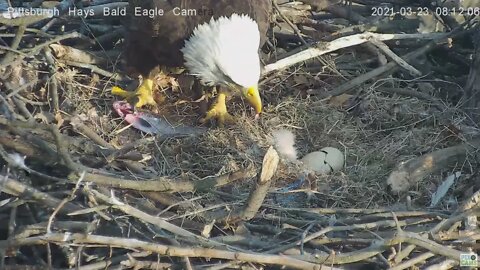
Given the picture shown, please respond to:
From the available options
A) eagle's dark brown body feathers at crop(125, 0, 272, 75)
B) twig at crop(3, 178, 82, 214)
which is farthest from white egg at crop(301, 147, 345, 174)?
twig at crop(3, 178, 82, 214)

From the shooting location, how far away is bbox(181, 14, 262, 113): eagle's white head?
361cm

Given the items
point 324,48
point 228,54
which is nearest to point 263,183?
point 228,54

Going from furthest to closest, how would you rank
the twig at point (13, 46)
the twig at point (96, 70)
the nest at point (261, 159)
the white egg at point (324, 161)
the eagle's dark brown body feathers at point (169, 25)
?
the twig at point (96, 70) → the eagle's dark brown body feathers at point (169, 25) → the white egg at point (324, 161) → the twig at point (13, 46) → the nest at point (261, 159)

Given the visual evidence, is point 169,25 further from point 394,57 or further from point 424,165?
point 424,165

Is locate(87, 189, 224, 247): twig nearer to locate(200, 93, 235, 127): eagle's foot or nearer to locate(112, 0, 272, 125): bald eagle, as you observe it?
locate(112, 0, 272, 125): bald eagle

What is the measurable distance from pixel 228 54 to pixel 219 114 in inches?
21.4

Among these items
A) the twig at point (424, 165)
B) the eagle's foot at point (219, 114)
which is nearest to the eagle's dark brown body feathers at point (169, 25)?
the eagle's foot at point (219, 114)

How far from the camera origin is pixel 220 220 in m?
2.82

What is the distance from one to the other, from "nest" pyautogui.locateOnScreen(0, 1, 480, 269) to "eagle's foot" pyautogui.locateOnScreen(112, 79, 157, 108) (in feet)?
0.21

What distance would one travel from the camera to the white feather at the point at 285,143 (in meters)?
3.72

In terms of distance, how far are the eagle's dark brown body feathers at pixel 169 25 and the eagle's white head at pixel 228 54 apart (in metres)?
0.06

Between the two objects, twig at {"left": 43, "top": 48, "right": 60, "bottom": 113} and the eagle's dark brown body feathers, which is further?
the eagle's dark brown body feathers

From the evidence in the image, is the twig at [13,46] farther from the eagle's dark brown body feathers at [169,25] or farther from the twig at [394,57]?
the twig at [394,57]

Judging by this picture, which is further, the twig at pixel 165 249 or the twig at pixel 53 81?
the twig at pixel 53 81
